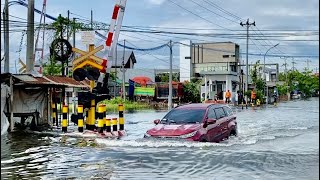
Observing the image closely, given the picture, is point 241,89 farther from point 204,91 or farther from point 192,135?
point 192,135

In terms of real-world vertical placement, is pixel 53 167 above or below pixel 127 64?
below

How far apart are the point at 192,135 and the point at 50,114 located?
9830mm

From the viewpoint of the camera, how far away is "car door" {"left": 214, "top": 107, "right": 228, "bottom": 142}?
14363mm

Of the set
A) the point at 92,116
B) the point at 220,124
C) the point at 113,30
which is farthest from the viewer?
the point at 92,116

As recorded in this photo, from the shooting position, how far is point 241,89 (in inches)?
2245

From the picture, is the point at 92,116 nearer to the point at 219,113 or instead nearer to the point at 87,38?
the point at 87,38

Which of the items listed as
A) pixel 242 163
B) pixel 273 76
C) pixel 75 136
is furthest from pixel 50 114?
pixel 273 76

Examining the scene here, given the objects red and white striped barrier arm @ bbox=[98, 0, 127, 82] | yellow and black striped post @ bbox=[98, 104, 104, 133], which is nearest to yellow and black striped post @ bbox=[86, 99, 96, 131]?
yellow and black striped post @ bbox=[98, 104, 104, 133]

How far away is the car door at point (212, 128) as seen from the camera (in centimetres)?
1369

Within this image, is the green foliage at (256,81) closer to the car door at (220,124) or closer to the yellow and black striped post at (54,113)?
the yellow and black striped post at (54,113)

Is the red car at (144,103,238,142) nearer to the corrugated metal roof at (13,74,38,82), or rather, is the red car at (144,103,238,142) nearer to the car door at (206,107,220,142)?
the car door at (206,107,220,142)

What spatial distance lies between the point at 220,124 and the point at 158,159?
4.00 meters

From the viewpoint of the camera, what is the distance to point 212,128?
14.0 meters

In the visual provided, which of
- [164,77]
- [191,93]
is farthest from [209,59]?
[191,93]
